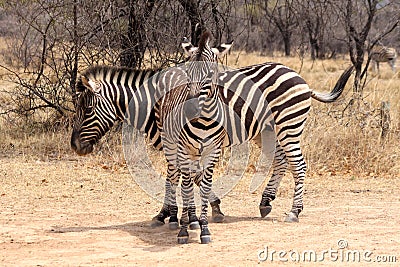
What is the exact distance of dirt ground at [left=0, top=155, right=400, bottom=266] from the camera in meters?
5.16

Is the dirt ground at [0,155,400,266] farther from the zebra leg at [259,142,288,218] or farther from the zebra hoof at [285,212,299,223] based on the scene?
the zebra leg at [259,142,288,218]

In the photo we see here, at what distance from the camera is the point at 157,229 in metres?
6.33

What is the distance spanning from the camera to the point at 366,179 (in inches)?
352

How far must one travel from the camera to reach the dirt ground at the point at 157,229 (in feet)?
16.9

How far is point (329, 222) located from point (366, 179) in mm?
2717

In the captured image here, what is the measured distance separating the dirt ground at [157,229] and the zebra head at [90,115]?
32.3 inches

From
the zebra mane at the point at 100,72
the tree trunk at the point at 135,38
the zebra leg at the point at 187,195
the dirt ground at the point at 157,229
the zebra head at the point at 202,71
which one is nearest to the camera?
the dirt ground at the point at 157,229

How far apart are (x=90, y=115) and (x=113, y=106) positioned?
25cm

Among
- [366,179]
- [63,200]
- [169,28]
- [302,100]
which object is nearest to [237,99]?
[302,100]

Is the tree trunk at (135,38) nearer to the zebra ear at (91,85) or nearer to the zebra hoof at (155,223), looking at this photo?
the zebra ear at (91,85)

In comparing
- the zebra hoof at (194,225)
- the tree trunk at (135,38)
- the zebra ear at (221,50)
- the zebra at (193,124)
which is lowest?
the zebra hoof at (194,225)

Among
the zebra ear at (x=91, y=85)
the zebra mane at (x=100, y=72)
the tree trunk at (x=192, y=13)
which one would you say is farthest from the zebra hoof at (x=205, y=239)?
the tree trunk at (x=192, y=13)

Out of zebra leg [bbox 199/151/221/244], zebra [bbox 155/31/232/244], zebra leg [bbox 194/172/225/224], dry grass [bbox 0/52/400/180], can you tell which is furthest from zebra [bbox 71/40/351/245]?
dry grass [bbox 0/52/400/180]

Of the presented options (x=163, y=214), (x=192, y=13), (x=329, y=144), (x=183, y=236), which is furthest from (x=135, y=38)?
(x=183, y=236)
